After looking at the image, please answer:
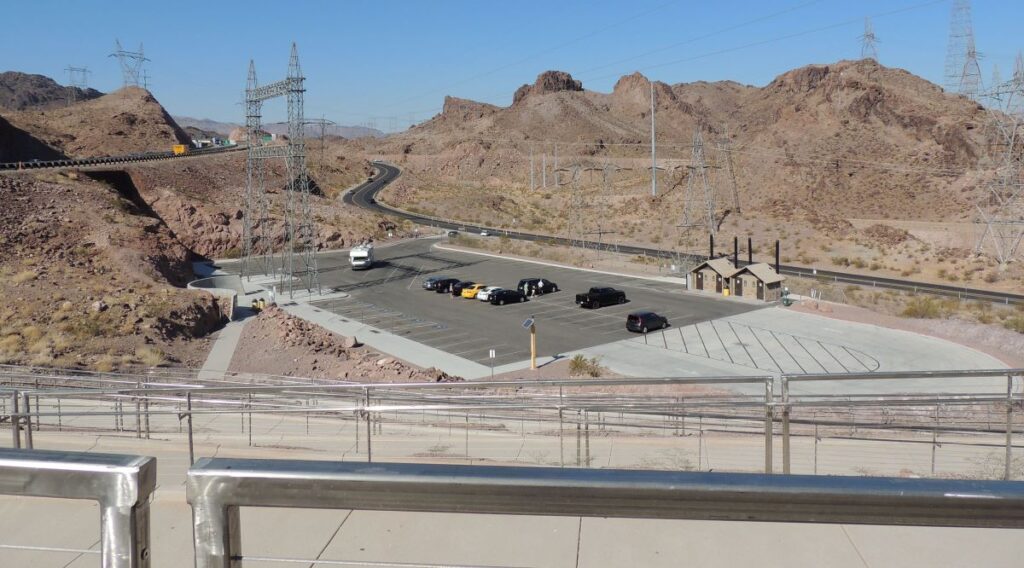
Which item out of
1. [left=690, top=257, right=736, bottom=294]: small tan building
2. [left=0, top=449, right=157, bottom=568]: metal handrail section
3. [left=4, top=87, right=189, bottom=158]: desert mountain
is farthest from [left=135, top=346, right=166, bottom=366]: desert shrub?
[left=4, top=87, right=189, bottom=158]: desert mountain

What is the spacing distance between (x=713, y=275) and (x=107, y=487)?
3957 centimetres

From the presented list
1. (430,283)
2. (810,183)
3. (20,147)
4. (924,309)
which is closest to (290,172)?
(430,283)

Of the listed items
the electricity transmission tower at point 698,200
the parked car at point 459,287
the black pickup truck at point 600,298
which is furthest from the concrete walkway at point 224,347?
the electricity transmission tower at point 698,200

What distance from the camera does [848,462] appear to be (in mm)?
7605

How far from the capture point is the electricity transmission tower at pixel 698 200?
186 feet

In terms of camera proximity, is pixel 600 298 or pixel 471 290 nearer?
pixel 600 298

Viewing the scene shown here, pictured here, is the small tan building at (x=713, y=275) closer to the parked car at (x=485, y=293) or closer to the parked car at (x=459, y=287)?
the parked car at (x=485, y=293)

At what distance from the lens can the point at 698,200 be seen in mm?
80500

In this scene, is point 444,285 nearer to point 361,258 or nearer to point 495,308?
point 495,308

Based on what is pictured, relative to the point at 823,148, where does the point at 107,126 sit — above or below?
above

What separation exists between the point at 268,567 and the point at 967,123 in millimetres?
111033

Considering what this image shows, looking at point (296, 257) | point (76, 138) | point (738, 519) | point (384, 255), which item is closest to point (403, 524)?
point (738, 519)

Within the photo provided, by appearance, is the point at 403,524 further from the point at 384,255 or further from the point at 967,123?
the point at 967,123

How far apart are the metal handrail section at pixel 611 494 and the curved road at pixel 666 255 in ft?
148
